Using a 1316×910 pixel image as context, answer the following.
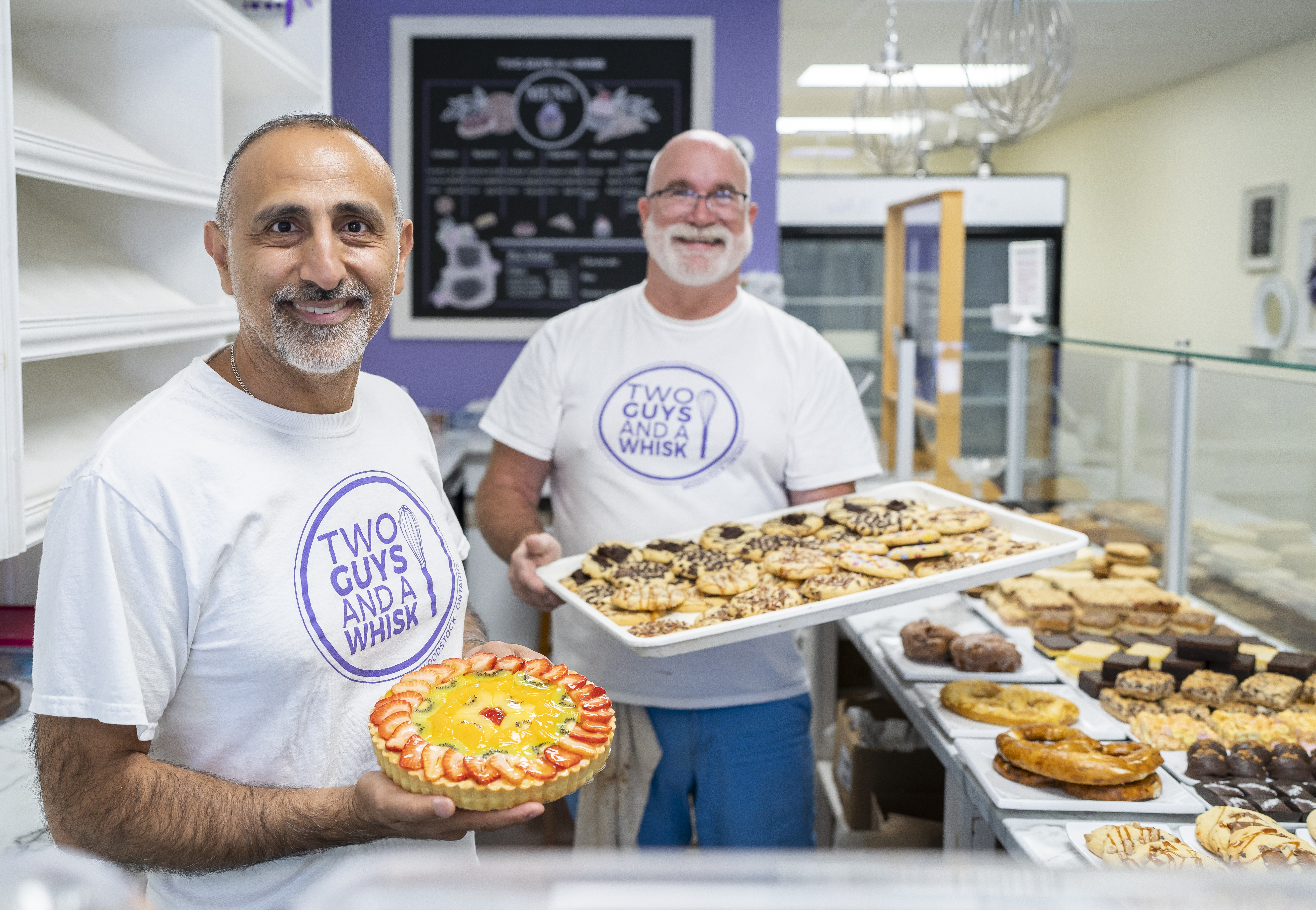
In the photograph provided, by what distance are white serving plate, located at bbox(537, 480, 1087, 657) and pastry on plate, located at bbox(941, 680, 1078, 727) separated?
9.8 inches

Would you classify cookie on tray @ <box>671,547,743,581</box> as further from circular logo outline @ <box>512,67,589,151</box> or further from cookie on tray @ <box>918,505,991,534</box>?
circular logo outline @ <box>512,67,589,151</box>

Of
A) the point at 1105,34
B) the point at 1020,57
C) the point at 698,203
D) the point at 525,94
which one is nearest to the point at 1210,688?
the point at 698,203

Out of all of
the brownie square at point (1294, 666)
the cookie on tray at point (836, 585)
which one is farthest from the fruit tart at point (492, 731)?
the brownie square at point (1294, 666)

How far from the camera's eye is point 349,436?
138 centimetres

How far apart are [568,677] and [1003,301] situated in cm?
584

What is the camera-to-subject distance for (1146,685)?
6.57 feet

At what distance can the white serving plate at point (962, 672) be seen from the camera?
2.18 m

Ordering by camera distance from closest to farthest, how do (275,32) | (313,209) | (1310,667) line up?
(313,209) → (1310,667) → (275,32)

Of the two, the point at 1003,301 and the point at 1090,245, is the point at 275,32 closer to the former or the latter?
the point at 1003,301

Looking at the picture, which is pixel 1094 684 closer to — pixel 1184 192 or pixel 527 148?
pixel 527 148

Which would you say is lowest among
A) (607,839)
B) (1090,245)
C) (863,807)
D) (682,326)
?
(863,807)

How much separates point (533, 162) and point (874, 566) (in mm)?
3214

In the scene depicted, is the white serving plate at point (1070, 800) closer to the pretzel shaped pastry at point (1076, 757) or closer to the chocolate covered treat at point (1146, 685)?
the pretzel shaped pastry at point (1076, 757)

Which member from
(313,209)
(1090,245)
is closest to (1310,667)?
(313,209)
